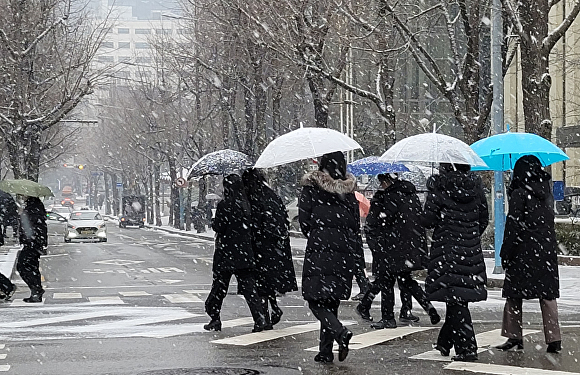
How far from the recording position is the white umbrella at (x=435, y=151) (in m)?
9.82

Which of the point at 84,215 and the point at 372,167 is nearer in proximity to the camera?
the point at 372,167

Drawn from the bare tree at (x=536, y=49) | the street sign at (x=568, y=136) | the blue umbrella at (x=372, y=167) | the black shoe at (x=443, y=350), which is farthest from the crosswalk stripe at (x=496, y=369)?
the street sign at (x=568, y=136)

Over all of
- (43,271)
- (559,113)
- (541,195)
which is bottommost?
(43,271)

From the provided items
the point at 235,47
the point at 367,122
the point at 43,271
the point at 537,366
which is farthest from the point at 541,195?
the point at 367,122

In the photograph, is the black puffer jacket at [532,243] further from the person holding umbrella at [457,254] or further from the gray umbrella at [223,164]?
the gray umbrella at [223,164]

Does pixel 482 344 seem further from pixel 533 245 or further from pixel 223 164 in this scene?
pixel 223 164

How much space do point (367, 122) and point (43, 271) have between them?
30809mm

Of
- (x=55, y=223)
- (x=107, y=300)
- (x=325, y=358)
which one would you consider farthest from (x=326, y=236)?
(x=55, y=223)

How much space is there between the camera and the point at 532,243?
9.71 m

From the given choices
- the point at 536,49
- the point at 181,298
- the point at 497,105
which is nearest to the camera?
the point at 181,298

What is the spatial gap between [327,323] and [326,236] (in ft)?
2.65

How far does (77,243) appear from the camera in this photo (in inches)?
1764

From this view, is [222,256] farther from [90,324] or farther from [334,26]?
[334,26]

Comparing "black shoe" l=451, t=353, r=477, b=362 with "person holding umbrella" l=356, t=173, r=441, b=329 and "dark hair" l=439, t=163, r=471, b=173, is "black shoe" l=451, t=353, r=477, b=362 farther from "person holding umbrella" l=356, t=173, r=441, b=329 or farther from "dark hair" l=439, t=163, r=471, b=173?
"person holding umbrella" l=356, t=173, r=441, b=329
